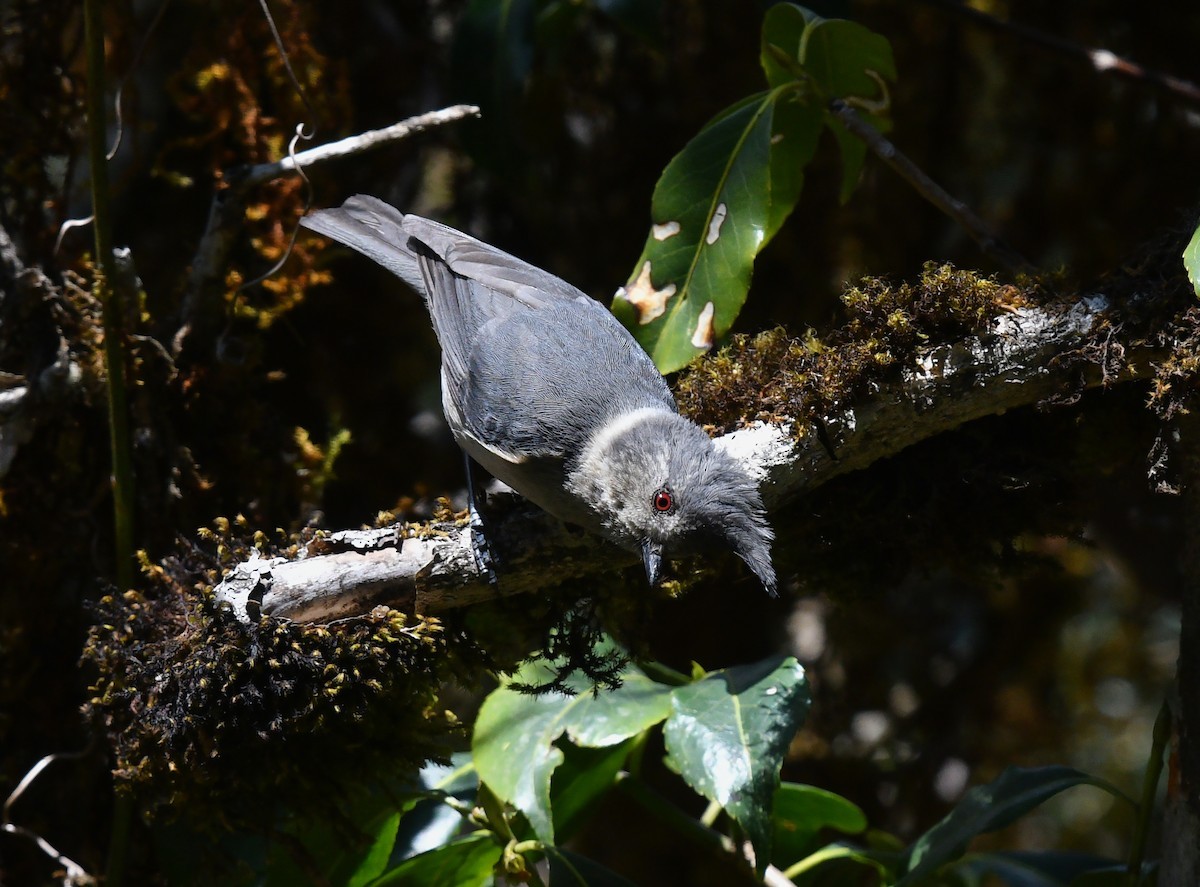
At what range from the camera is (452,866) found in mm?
2133

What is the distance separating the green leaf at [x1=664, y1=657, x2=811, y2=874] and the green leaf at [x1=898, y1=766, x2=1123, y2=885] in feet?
1.23

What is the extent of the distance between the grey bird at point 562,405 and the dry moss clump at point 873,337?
0.60ft

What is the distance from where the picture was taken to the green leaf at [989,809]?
6.80 ft

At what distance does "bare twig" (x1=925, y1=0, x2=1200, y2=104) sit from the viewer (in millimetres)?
2943

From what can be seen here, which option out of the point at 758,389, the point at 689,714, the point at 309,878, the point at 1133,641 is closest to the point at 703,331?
the point at 758,389

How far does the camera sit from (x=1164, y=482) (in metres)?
1.90

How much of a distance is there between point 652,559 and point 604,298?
6.02 ft

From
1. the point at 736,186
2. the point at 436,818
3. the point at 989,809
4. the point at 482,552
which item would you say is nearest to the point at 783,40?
the point at 736,186

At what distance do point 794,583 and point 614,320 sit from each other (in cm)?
73

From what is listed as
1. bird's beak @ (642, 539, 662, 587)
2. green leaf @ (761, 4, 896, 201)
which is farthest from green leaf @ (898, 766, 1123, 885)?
green leaf @ (761, 4, 896, 201)

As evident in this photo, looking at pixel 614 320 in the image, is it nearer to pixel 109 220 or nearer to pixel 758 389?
pixel 758 389

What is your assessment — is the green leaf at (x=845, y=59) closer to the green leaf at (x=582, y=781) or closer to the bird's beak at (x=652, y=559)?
the bird's beak at (x=652, y=559)

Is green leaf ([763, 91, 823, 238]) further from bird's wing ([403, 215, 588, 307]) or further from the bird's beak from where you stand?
the bird's beak

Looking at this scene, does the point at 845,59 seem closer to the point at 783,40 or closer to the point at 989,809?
the point at 783,40
